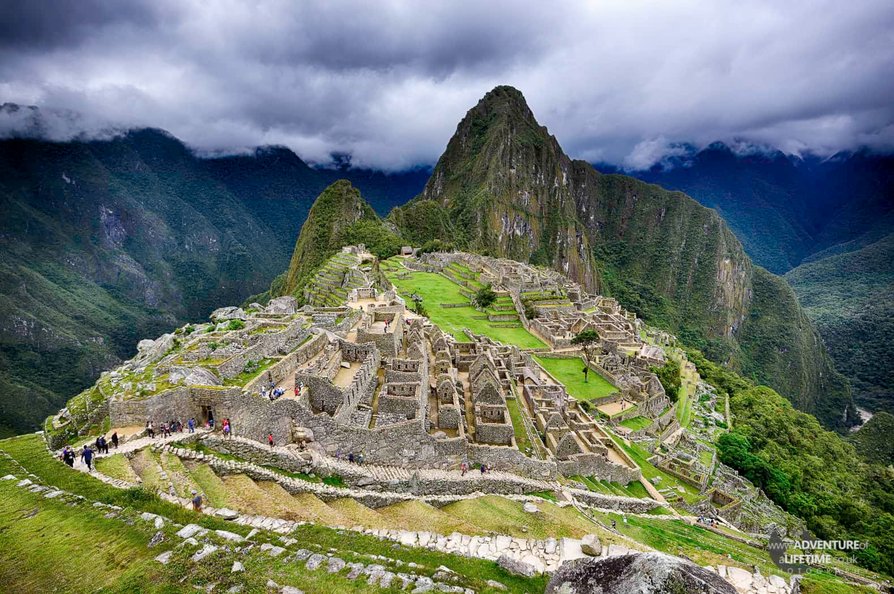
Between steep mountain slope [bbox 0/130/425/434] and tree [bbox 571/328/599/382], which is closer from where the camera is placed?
tree [bbox 571/328/599/382]

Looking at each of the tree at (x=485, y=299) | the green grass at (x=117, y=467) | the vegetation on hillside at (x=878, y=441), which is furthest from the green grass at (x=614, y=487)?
the vegetation on hillside at (x=878, y=441)

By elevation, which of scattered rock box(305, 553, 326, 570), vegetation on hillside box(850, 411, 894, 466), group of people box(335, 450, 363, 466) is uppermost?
scattered rock box(305, 553, 326, 570)

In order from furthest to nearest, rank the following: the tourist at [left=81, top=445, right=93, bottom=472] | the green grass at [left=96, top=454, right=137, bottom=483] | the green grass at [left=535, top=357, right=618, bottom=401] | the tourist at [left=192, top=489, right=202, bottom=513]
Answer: the green grass at [left=535, top=357, right=618, bottom=401]
the tourist at [left=81, top=445, right=93, bottom=472]
the green grass at [left=96, top=454, right=137, bottom=483]
the tourist at [left=192, top=489, right=202, bottom=513]

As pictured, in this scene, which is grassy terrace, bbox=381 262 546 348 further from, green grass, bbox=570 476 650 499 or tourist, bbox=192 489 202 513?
tourist, bbox=192 489 202 513

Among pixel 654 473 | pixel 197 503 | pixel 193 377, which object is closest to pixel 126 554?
pixel 197 503

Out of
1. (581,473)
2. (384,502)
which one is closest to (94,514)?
(384,502)

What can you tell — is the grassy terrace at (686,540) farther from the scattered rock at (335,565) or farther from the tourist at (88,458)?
the tourist at (88,458)

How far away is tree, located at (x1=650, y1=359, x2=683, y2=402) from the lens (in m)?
Result: 44.6

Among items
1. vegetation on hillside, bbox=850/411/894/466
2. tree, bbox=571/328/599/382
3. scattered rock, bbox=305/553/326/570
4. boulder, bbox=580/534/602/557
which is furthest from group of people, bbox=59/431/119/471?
vegetation on hillside, bbox=850/411/894/466

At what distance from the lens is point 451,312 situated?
189ft

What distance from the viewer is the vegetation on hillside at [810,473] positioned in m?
32.5

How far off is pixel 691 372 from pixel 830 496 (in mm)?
23397

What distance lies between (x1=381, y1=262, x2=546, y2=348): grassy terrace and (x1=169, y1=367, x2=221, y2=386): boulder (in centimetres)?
2723

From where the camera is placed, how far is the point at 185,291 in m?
162
